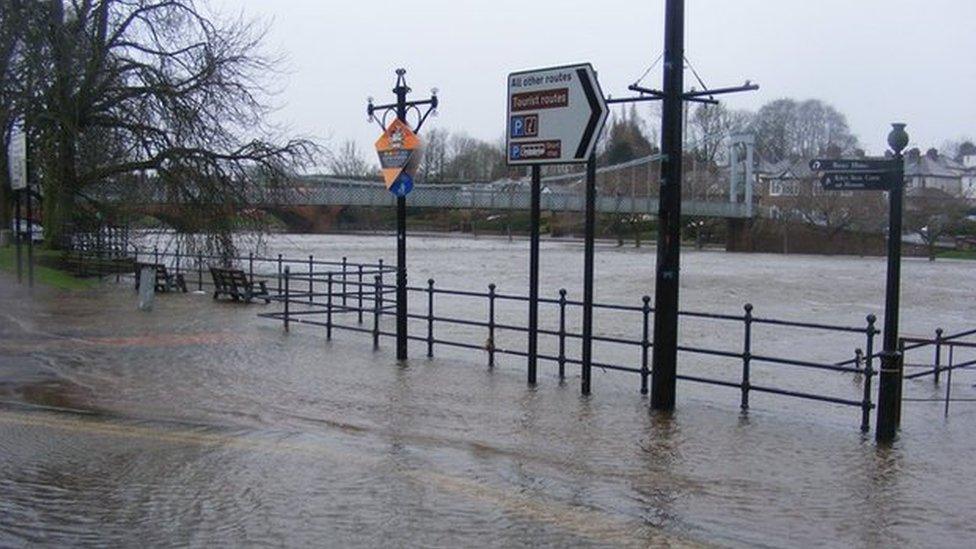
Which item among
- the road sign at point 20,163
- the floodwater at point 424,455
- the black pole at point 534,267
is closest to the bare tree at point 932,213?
the road sign at point 20,163

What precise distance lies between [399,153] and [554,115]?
10.5ft

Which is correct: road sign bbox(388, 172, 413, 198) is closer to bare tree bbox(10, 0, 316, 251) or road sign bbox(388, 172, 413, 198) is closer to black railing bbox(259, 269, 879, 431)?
black railing bbox(259, 269, 879, 431)

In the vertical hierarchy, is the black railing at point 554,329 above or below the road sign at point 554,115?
below

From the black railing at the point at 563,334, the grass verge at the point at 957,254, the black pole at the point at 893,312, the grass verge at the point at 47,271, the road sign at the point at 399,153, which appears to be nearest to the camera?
the black pole at the point at 893,312

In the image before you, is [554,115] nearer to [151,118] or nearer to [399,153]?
[399,153]

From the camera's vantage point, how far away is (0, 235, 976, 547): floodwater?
6289 mm

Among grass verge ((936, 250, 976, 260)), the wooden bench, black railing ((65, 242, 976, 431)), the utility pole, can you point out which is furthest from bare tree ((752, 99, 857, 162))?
the utility pole

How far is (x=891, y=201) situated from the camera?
9.03m

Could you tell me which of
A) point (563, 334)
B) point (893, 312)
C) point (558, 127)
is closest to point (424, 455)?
point (893, 312)

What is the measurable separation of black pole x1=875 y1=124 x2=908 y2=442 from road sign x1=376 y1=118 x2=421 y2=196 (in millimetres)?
6521

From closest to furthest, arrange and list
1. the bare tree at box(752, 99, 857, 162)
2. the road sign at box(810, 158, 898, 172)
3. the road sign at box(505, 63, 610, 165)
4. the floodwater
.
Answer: the floodwater, the road sign at box(810, 158, 898, 172), the road sign at box(505, 63, 610, 165), the bare tree at box(752, 99, 857, 162)

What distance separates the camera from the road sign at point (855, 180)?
913 cm

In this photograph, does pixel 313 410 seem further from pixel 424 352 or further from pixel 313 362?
pixel 424 352

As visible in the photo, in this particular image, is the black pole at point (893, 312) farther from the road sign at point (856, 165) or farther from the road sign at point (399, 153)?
the road sign at point (399, 153)
